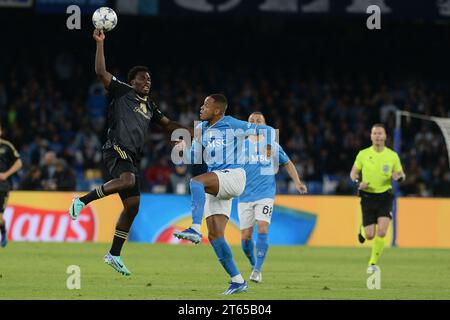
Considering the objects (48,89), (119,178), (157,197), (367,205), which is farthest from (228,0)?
(119,178)

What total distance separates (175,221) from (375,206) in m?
8.00

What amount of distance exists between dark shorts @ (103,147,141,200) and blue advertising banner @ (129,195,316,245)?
10916 mm

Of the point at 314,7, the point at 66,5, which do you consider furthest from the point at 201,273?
the point at 66,5

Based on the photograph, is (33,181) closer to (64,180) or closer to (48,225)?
(64,180)

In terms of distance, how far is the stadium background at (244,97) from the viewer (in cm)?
2467

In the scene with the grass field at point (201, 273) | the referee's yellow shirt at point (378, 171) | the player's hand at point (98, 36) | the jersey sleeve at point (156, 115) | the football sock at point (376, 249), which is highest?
the player's hand at point (98, 36)

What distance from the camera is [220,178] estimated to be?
12.0 meters

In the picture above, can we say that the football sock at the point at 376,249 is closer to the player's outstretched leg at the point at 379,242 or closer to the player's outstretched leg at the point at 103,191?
the player's outstretched leg at the point at 379,242

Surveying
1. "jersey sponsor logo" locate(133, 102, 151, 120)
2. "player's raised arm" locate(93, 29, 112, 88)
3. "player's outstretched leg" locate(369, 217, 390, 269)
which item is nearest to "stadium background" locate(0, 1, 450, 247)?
"player's outstretched leg" locate(369, 217, 390, 269)

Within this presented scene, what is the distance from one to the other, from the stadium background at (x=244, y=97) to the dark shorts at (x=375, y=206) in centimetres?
737

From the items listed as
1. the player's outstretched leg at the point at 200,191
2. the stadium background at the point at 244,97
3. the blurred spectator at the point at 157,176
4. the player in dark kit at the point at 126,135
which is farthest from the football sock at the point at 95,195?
the blurred spectator at the point at 157,176

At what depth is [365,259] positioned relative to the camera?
20.1 metres

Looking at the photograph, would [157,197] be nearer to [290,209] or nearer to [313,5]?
[290,209]

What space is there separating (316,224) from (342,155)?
5442 mm
